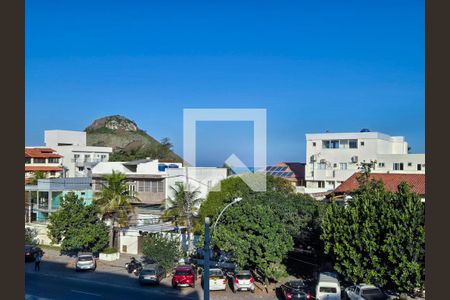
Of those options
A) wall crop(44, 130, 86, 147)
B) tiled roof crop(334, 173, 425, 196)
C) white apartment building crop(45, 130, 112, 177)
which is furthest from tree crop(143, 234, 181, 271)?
wall crop(44, 130, 86, 147)

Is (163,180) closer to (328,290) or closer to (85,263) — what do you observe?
(85,263)

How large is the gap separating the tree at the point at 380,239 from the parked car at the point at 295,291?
6.97ft

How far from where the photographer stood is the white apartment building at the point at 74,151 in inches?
3118

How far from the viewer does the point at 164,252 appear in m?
30.1

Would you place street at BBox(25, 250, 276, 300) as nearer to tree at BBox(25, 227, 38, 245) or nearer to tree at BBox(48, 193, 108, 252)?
tree at BBox(48, 193, 108, 252)

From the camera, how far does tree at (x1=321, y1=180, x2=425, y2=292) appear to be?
22.0 m

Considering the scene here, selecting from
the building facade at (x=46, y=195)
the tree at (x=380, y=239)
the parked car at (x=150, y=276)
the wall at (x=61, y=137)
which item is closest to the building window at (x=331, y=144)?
the building facade at (x=46, y=195)

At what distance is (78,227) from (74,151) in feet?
165

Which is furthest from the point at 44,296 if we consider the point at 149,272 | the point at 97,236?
the point at 97,236

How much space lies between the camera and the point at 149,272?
92.3 feet

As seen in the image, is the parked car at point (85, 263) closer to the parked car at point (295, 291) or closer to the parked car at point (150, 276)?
the parked car at point (150, 276)

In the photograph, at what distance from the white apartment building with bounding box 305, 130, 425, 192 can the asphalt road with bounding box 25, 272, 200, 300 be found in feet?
114

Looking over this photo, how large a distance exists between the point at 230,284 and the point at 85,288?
8.70 metres

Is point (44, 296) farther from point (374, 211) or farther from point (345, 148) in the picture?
point (345, 148)
